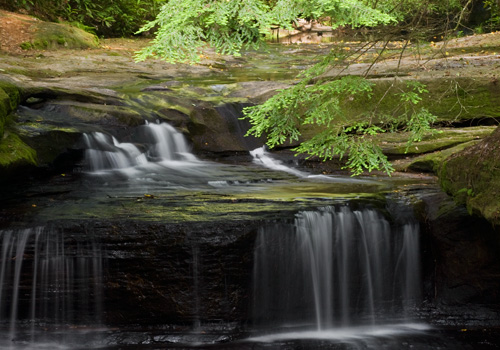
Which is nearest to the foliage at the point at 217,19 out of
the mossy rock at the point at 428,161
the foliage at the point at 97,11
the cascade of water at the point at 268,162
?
the mossy rock at the point at 428,161

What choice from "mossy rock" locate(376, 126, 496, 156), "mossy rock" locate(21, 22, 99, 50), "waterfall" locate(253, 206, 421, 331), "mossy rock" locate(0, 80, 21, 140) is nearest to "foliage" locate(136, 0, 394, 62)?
"waterfall" locate(253, 206, 421, 331)

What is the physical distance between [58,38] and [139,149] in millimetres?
7816

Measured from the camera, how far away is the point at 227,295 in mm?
6344

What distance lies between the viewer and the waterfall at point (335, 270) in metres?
6.52

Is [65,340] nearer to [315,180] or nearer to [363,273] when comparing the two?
[363,273]

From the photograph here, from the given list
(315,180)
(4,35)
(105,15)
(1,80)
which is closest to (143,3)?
(105,15)

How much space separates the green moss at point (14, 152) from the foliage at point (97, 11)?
10.6m

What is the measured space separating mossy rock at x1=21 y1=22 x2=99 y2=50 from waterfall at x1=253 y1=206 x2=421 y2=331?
1111cm

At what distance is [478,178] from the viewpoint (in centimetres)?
605

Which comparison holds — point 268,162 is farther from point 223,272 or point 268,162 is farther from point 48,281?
point 48,281

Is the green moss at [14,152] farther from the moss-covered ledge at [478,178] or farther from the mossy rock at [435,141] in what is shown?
the mossy rock at [435,141]

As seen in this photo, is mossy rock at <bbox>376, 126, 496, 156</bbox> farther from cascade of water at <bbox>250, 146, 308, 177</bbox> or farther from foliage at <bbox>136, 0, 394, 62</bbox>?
foliage at <bbox>136, 0, 394, 62</bbox>

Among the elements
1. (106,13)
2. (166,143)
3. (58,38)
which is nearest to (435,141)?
(166,143)

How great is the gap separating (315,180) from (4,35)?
1028 centimetres
